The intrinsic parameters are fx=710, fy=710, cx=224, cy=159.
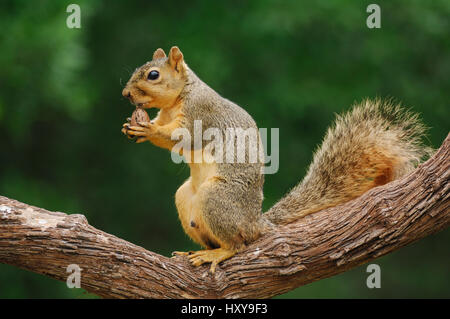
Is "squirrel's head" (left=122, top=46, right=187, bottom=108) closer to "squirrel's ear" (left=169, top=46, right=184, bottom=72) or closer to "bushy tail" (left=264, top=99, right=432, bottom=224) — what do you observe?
"squirrel's ear" (left=169, top=46, right=184, bottom=72)

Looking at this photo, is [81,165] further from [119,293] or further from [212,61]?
[119,293]

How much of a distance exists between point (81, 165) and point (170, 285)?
4.51 m

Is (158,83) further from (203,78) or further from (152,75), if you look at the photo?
(203,78)

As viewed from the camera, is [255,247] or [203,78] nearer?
[255,247]

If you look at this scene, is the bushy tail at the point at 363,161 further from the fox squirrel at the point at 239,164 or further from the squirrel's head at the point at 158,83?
the squirrel's head at the point at 158,83

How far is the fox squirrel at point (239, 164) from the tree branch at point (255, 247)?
13 centimetres

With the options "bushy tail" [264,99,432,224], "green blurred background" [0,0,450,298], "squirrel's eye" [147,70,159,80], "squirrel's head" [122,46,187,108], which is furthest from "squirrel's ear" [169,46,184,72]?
"green blurred background" [0,0,450,298]

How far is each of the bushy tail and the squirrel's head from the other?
787 mm

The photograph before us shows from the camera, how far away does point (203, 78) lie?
6.28 meters

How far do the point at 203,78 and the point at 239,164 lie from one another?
2939mm

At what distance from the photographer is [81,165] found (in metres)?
7.52

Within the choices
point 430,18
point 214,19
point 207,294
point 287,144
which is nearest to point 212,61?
point 214,19

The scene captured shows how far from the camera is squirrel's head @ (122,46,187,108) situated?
11.5 ft

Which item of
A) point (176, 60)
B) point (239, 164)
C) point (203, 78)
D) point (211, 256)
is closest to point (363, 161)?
point (239, 164)
